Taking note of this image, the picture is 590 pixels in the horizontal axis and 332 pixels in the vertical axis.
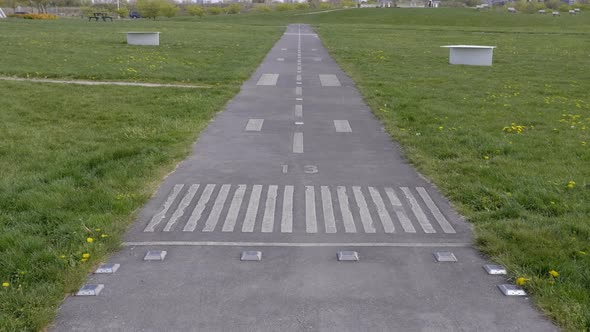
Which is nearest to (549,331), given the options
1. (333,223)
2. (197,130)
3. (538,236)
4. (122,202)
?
(538,236)

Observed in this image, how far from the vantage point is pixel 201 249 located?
15.8ft

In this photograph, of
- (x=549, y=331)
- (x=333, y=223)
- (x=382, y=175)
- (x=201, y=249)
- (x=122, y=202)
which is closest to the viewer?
(x=549, y=331)

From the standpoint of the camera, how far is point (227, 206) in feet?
19.3

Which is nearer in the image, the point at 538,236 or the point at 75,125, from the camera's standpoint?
the point at 538,236

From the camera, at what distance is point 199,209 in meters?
5.79

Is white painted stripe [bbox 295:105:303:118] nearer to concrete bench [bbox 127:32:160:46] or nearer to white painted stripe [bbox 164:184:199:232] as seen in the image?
white painted stripe [bbox 164:184:199:232]

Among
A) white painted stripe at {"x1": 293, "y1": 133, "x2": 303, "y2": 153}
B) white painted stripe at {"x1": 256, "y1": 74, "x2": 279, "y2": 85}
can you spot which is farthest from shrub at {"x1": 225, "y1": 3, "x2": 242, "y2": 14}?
white painted stripe at {"x1": 293, "y1": 133, "x2": 303, "y2": 153}

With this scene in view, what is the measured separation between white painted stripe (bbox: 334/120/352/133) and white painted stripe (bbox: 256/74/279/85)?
17.7 feet

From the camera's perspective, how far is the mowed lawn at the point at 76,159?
14.1 ft

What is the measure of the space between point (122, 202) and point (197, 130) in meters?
3.70

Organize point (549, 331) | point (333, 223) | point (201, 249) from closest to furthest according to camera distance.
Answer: point (549, 331) → point (201, 249) → point (333, 223)

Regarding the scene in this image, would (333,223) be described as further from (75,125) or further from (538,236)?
(75,125)

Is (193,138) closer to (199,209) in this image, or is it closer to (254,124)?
(254,124)

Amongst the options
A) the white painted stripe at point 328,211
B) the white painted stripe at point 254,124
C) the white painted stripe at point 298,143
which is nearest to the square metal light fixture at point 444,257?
the white painted stripe at point 328,211
